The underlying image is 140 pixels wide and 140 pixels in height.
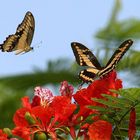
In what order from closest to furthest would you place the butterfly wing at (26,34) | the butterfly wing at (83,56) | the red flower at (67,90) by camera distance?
the red flower at (67,90)
the butterfly wing at (83,56)
the butterfly wing at (26,34)

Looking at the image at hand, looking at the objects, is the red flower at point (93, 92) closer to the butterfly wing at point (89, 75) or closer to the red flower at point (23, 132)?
the butterfly wing at point (89, 75)

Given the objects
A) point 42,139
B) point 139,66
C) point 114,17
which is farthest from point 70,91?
point 114,17

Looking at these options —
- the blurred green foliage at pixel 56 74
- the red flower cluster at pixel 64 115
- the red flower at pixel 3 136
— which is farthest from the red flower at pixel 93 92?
the blurred green foliage at pixel 56 74

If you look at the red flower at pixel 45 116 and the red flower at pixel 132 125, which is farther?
the red flower at pixel 45 116

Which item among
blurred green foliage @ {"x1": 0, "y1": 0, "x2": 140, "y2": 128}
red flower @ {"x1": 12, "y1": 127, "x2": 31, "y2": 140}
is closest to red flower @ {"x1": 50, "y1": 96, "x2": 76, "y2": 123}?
red flower @ {"x1": 12, "y1": 127, "x2": 31, "y2": 140}

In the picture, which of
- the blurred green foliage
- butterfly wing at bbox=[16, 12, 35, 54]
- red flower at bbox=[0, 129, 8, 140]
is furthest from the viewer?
the blurred green foliage

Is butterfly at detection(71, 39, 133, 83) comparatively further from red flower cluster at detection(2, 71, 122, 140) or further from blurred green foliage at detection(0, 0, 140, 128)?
blurred green foliage at detection(0, 0, 140, 128)

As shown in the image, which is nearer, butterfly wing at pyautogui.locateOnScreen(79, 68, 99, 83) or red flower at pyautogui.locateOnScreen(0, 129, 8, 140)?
red flower at pyautogui.locateOnScreen(0, 129, 8, 140)
